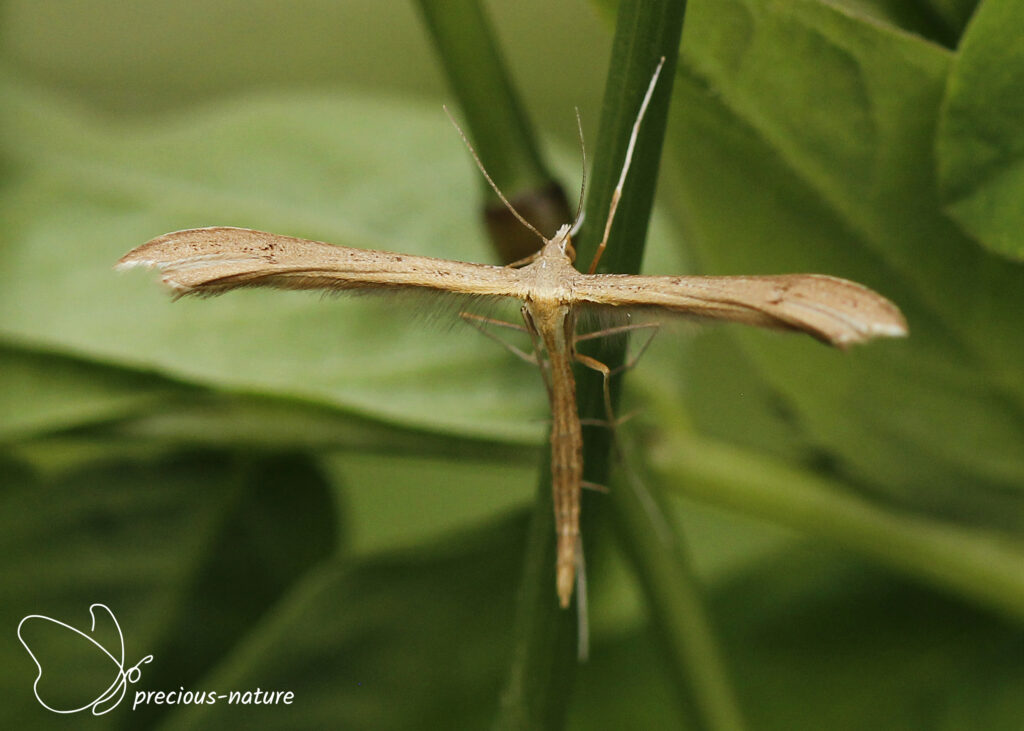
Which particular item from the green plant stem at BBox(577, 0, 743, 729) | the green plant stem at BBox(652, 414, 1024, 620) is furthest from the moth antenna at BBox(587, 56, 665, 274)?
the green plant stem at BBox(652, 414, 1024, 620)

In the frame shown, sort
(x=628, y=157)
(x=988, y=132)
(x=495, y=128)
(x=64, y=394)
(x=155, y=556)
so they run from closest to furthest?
(x=628, y=157)
(x=988, y=132)
(x=495, y=128)
(x=64, y=394)
(x=155, y=556)

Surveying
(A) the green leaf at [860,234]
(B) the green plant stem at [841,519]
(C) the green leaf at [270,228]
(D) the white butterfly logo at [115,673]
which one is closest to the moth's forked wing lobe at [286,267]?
(C) the green leaf at [270,228]

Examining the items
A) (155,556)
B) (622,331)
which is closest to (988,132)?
(622,331)

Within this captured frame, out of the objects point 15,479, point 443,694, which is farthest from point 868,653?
point 15,479

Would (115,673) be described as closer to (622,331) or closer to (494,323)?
(494,323)

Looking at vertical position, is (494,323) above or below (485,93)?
below

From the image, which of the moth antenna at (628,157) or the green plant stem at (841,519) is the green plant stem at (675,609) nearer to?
the green plant stem at (841,519)

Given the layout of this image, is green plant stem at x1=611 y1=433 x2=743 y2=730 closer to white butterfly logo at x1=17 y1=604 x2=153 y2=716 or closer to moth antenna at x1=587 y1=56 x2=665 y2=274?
moth antenna at x1=587 y1=56 x2=665 y2=274

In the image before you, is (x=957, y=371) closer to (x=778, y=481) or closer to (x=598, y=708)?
(x=778, y=481)
